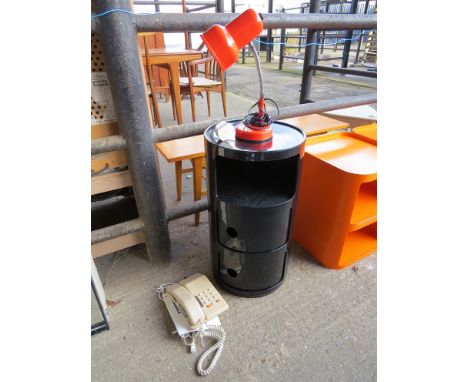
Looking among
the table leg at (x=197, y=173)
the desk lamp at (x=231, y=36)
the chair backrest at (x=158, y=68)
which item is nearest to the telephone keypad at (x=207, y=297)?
the table leg at (x=197, y=173)

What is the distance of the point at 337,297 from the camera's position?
3.93 feet

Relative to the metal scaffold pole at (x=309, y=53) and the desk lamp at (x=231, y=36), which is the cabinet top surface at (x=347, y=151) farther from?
the metal scaffold pole at (x=309, y=53)

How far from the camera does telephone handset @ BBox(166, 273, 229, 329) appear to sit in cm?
100

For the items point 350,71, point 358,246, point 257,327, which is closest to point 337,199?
point 358,246

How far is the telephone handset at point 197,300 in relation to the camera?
39.2 inches

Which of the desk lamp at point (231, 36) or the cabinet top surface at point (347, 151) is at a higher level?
the desk lamp at point (231, 36)

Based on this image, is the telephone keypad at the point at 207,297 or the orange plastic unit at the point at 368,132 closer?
the telephone keypad at the point at 207,297

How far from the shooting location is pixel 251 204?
3.09 ft

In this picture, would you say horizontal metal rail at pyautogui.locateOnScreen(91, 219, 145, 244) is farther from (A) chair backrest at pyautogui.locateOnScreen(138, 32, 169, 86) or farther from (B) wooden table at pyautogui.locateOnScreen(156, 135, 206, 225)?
(A) chair backrest at pyautogui.locateOnScreen(138, 32, 169, 86)

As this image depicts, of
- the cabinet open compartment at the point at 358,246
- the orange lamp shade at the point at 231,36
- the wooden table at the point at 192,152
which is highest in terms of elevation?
the orange lamp shade at the point at 231,36

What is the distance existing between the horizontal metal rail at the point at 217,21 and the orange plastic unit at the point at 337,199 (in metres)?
0.48

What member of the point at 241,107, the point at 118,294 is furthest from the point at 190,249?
the point at 241,107

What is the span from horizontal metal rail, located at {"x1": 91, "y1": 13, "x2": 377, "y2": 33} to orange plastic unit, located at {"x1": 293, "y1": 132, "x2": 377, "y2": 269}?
18.7 inches

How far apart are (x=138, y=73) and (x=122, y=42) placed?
3.7 inches
